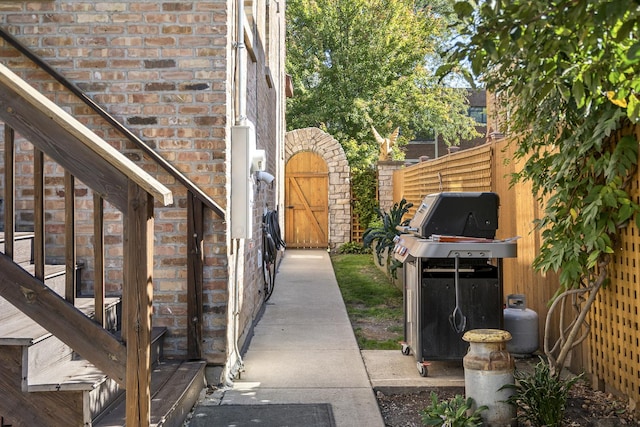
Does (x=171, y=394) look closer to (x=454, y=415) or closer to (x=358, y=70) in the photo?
(x=454, y=415)

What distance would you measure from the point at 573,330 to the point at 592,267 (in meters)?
0.41

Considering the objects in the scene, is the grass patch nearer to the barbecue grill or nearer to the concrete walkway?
the concrete walkway

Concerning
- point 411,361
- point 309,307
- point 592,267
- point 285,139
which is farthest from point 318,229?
point 592,267

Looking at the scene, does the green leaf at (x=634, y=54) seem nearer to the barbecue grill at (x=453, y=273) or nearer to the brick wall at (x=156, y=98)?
the barbecue grill at (x=453, y=273)

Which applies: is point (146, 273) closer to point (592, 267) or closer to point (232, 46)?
point (232, 46)

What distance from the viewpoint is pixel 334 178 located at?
48.3 feet

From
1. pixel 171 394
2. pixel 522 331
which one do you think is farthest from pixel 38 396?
pixel 522 331

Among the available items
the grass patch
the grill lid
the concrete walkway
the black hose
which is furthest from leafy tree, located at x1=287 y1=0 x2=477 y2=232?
the grill lid

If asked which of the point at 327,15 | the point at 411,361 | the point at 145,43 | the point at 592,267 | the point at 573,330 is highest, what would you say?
the point at 327,15

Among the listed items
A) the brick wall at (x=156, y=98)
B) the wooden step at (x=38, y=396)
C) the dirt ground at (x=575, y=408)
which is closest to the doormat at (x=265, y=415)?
the dirt ground at (x=575, y=408)

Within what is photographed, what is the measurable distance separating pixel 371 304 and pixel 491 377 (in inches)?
164

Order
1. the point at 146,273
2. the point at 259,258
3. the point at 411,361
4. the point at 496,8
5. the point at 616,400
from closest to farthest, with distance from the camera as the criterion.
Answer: the point at 496,8 → the point at 146,273 → the point at 616,400 → the point at 411,361 → the point at 259,258

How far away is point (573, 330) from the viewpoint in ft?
12.3

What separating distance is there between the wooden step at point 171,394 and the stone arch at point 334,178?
10.8 m
